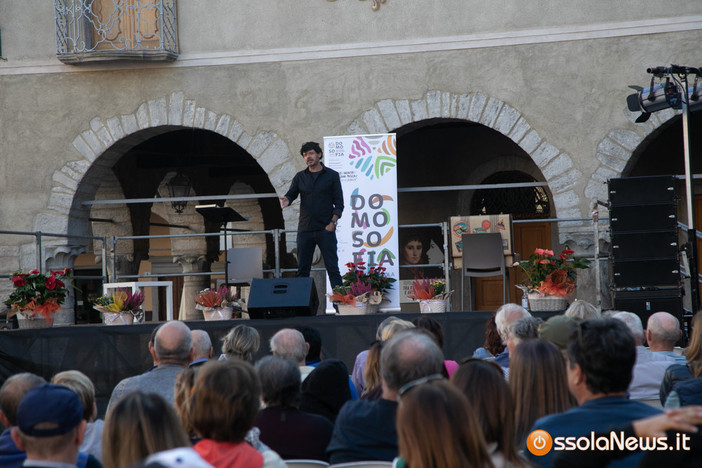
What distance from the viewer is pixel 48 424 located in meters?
2.29

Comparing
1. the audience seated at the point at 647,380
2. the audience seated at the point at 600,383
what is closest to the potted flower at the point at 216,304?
the audience seated at the point at 647,380

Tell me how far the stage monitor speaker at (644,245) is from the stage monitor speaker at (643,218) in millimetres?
39

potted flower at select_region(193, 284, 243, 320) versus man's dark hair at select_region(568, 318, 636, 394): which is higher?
man's dark hair at select_region(568, 318, 636, 394)

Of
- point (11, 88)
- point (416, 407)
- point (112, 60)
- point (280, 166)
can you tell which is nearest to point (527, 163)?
point (280, 166)

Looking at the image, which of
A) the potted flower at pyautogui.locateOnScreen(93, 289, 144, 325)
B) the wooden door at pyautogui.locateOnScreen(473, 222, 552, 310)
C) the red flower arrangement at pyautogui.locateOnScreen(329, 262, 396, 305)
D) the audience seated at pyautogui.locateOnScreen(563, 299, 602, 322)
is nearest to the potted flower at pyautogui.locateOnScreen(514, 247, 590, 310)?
the red flower arrangement at pyautogui.locateOnScreen(329, 262, 396, 305)

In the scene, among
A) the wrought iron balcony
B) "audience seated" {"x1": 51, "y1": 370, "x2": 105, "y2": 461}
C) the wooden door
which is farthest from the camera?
the wooden door

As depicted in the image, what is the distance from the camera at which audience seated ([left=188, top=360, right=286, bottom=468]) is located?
2.54 m

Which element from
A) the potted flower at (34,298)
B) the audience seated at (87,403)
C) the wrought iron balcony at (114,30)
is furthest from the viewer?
the wrought iron balcony at (114,30)

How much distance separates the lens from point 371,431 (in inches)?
114

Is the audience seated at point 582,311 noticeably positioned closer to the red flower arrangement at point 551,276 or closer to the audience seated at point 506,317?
the audience seated at point 506,317

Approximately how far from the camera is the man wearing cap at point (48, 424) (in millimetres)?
2289

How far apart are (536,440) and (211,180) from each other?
11.7 m

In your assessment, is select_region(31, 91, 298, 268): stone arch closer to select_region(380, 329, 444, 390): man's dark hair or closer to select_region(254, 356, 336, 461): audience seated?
select_region(254, 356, 336, 461): audience seated

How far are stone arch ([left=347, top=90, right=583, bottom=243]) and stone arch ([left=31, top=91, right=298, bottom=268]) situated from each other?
1.33 metres
